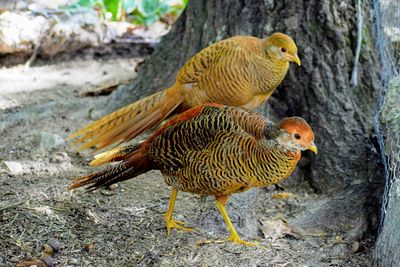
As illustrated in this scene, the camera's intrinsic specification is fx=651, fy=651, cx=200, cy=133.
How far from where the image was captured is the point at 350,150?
13.8 feet

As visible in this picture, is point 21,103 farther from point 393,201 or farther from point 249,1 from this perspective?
point 393,201

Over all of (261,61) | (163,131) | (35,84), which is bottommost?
(35,84)

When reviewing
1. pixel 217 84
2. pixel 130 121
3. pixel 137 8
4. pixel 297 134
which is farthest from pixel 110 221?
pixel 137 8

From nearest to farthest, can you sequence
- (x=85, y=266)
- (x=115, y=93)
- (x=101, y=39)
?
1. (x=85, y=266)
2. (x=115, y=93)
3. (x=101, y=39)

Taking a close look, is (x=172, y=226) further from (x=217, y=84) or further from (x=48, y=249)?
(x=217, y=84)

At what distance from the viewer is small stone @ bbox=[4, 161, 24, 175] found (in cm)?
409

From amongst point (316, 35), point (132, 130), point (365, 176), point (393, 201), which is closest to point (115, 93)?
point (132, 130)

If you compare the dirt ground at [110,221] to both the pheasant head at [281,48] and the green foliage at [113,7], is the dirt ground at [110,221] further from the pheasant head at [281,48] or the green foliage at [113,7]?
the green foliage at [113,7]

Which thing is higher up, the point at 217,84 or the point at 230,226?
the point at 217,84

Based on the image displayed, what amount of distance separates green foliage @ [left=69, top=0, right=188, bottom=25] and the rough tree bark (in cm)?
308

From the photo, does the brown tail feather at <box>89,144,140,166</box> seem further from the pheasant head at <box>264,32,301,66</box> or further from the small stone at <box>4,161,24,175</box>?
the pheasant head at <box>264,32,301,66</box>

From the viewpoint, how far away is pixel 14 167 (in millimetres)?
4145

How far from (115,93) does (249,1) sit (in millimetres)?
1423

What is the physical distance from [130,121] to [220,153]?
100 cm
